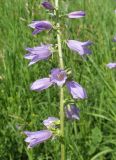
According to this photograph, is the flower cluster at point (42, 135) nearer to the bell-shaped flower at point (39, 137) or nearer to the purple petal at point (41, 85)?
the bell-shaped flower at point (39, 137)

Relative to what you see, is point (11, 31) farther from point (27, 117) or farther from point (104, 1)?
point (104, 1)

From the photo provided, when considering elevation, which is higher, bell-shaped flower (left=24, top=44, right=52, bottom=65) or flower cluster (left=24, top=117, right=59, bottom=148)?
bell-shaped flower (left=24, top=44, right=52, bottom=65)

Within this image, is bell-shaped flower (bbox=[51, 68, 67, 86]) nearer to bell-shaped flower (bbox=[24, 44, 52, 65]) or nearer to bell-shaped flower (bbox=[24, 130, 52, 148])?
bell-shaped flower (bbox=[24, 44, 52, 65])

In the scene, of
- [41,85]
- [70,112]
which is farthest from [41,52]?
[70,112]

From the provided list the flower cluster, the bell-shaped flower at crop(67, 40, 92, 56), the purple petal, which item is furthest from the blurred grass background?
the flower cluster

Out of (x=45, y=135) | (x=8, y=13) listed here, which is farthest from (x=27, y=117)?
(x=8, y=13)

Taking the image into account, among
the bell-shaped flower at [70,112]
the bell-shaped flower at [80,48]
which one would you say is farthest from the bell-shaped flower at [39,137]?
the bell-shaped flower at [80,48]
